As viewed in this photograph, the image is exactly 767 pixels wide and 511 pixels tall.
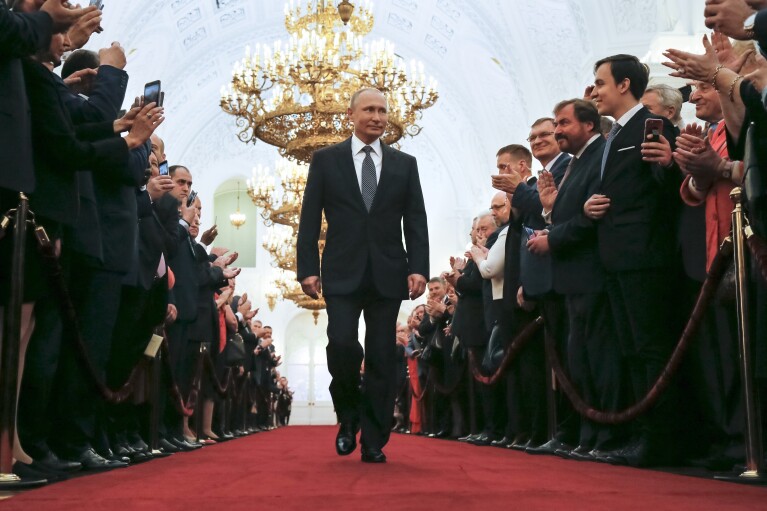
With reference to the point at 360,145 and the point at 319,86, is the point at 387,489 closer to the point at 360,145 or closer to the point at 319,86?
the point at 360,145

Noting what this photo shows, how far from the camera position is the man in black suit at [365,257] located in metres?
4.38

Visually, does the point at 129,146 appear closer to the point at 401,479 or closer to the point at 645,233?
the point at 401,479

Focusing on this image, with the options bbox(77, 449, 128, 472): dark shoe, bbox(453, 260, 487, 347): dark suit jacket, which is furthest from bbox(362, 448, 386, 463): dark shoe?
bbox(453, 260, 487, 347): dark suit jacket

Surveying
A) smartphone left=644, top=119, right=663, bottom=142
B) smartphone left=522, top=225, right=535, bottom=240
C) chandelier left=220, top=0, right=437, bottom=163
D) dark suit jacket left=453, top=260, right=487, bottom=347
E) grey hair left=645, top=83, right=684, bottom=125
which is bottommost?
dark suit jacket left=453, top=260, right=487, bottom=347

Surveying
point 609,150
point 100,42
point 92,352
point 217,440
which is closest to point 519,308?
point 609,150

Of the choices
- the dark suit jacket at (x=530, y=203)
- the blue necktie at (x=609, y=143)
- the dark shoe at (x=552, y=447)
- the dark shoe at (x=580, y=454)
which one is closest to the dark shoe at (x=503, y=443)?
the dark shoe at (x=552, y=447)

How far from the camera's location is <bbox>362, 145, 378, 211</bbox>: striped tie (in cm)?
454

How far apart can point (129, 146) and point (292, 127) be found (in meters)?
8.09

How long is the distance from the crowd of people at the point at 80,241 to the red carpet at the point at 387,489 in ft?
1.16

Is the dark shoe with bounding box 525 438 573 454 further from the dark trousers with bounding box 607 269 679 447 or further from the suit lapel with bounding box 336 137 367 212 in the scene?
the suit lapel with bounding box 336 137 367 212

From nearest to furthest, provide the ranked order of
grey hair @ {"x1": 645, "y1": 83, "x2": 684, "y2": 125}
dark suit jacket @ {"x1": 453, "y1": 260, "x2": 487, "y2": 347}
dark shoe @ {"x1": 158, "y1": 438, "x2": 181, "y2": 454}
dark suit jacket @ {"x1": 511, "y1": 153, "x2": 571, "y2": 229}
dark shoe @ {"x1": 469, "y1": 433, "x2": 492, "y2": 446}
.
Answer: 1. grey hair @ {"x1": 645, "y1": 83, "x2": 684, "y2": 125}
2. dark suit jacket @ {"x1": 511, "y1": 153, "x2": 571, "y2": 229}
3. dark shoe @ {"x1": 158, "y1": 438, "x2": 181, "y2": 454}
4. dark shoe @ {"x1": 469, "y1": 433, "x2": 492, "y2": 446}
5. dark suit jacket @ {"x1": 453, "y1": 260, "x2": 487, "y2": 347}

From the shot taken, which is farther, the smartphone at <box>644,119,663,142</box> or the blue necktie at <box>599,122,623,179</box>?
the blue necktie at <box>599,122,623,179</box>

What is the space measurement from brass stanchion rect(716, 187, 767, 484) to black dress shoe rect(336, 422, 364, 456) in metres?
1.84

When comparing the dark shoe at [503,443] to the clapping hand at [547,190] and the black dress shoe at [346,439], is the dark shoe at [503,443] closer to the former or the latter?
the clapping hand at [547,190]
